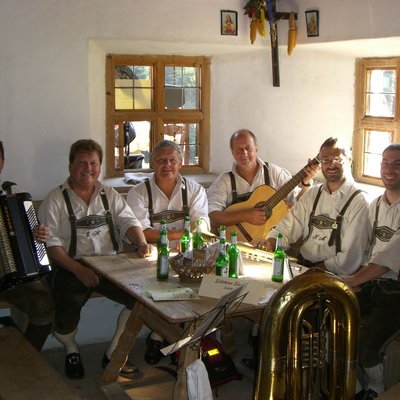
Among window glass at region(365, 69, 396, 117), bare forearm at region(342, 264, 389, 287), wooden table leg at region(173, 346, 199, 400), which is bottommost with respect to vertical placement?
wooden table leg at region(173, 346, 199, 400)

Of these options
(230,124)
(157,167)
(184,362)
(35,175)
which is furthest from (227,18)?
(184,362)

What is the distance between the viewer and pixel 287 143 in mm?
5734

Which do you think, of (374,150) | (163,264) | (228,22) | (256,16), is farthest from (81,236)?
(374,150)

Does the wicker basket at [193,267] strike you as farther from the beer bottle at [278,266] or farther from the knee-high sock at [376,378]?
the knee-high sock at [376,378]

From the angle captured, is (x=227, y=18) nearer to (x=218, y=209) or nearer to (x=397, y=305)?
(x=218, y=209)

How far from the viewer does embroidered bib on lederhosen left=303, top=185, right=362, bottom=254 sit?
394cm

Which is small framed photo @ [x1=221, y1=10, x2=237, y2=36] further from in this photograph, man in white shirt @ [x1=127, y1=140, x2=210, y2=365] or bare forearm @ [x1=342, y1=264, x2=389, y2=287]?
bare forearm @ [x1=342, y1=264, x2=389, y2=287]

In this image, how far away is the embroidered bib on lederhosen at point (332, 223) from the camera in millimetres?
3938

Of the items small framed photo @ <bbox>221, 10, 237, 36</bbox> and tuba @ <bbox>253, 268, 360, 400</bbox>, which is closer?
tuba @ <bbox>253, 268, 360, 400</bbox>

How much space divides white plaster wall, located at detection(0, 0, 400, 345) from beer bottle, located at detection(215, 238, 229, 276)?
1.59 m

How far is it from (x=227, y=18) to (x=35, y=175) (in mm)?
1950

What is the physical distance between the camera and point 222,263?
3.30 metres

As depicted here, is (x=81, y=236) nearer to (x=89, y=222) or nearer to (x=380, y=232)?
(x=89, y=222)

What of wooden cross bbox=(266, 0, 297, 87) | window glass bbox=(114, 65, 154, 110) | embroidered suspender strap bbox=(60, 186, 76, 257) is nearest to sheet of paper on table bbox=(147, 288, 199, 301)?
embroidered suspender strap bbox=(60, 186, 76, 257)
